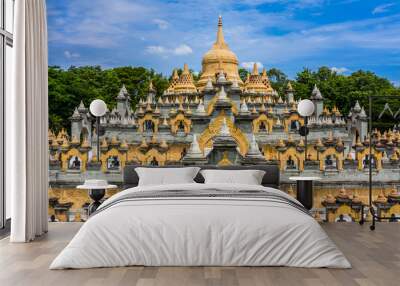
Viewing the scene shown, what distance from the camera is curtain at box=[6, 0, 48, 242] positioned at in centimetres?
453

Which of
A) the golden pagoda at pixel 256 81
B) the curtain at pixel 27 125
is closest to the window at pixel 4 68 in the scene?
the curtain at pixel 27 125

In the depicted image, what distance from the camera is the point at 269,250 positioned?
348 centimetres

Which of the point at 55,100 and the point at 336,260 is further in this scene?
the point at 55,100

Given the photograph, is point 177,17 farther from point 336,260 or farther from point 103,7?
point 336,260

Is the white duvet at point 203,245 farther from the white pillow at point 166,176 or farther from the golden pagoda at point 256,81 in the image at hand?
the golden pagoda at point 256,81

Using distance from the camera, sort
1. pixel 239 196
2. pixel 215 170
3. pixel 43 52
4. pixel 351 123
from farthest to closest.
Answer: pixel 351 123
pixel 215 170
pixel 43 52
pixel 239 196

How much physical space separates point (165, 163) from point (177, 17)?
208cm

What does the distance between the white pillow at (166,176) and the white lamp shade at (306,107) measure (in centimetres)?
168

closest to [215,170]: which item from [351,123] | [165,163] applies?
[165,163]

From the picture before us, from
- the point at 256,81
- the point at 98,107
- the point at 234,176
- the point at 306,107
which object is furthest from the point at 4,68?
the point at 306,107

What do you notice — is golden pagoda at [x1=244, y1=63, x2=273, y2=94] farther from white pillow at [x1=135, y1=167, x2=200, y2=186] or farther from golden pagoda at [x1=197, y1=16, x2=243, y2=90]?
white pillow at [x1=135, y1=167, x2=200, y2=186]

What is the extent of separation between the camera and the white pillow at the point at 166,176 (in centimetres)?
534

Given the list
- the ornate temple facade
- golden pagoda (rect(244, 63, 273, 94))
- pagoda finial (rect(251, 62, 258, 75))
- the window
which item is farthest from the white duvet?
pagoda finial (rect(251, 62, 258, 75))

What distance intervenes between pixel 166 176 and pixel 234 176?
771 mm
